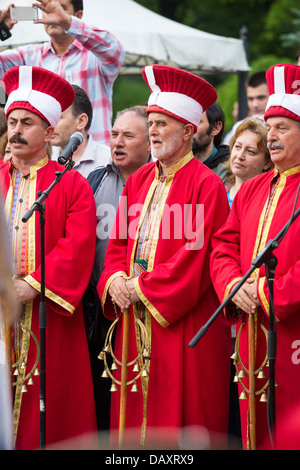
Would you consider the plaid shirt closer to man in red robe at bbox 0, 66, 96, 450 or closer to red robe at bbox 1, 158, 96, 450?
man in red robe at bbox 0, 66, 96, 450

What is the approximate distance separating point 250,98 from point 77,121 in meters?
3.19

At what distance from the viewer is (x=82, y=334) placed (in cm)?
573

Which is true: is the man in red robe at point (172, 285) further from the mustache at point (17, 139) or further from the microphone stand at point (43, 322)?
the mustache at point (17, 139)

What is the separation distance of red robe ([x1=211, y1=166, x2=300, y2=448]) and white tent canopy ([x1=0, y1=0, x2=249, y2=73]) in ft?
15.1

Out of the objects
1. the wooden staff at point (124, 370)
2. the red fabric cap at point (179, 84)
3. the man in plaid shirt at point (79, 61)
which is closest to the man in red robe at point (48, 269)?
the wooden staff at point (124, 370)

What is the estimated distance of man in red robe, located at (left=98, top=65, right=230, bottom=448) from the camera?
5297mm

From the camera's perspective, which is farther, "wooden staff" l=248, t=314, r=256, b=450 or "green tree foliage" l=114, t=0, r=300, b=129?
"green tree foliage" l=114, t=0, r=300, b=129

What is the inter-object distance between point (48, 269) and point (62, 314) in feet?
1.04

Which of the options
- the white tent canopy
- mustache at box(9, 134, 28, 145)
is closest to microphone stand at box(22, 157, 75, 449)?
mustache at box(9, 134, 28, 145)

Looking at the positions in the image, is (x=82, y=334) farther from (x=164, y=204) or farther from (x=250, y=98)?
(x=250, y=98)

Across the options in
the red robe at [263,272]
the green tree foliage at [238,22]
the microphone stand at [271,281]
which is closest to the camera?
the microphone stand at [271,281]

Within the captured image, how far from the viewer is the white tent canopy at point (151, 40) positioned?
9336mm

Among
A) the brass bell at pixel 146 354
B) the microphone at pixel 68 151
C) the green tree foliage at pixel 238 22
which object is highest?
the green tree foliage at pixel 238 22
